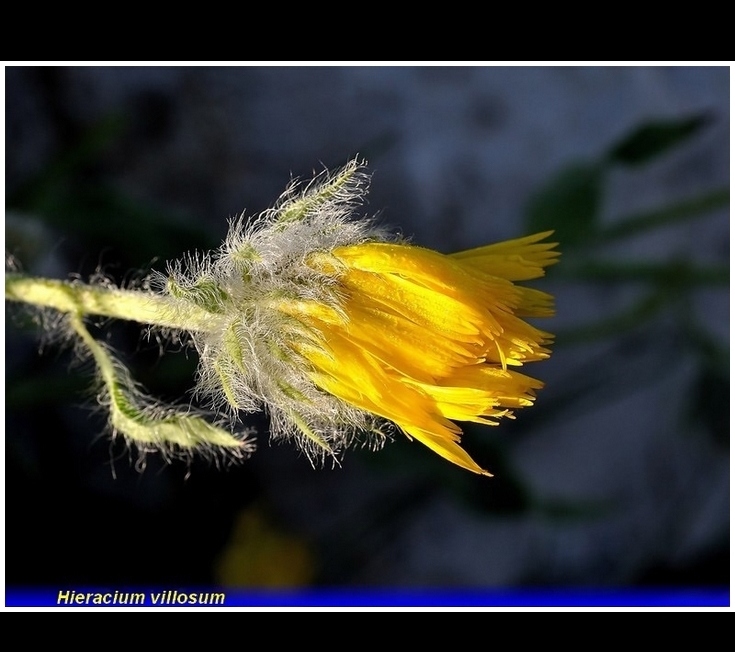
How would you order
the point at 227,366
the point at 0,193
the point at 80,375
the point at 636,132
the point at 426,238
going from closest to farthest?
1. the point at 227,366
2. the point at 0,193
3. the point at 80,375
4. the point at 636,132
5. the point at 426,238

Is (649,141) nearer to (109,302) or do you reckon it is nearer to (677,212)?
(677,212)

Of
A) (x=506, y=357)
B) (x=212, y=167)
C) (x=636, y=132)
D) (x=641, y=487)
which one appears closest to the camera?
(x=506, y=357)

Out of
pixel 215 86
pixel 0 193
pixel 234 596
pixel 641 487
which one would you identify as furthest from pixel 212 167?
pixel 641 487

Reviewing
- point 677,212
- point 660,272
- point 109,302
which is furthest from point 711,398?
point 109,302

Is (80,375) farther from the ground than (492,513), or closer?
farther from the ground

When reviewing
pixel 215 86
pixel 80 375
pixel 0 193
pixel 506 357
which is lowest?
pixel 506 357

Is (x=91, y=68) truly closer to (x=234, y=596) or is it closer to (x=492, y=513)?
(x=234, y=596)

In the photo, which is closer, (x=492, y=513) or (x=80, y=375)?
(x=80, y=375)

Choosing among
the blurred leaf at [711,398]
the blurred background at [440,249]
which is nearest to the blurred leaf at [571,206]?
the blurred background at [440,249]
